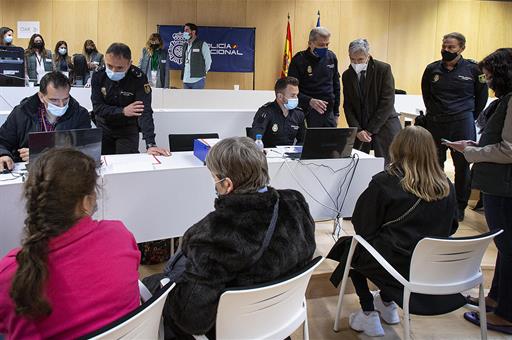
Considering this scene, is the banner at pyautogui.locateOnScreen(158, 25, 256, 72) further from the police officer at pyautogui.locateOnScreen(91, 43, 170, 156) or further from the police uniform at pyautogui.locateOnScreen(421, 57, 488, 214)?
the police officer at pyautogui.locateOnScreen(91, 43, 170, 156)

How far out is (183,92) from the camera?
5.90m

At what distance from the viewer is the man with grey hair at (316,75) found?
458 cm

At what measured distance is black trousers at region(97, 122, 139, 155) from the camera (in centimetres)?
360

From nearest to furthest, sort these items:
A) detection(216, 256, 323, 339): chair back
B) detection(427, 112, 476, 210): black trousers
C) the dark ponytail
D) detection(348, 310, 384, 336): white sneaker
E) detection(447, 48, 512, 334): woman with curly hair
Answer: the dark ponytail, detection(216, 256, 323, 339): chair back, detection(447, 48, 512, 334): woman with curly hair, detection(348, 310, 384, 336): white sneaker, detection(427, 112, 476, 210): black trousers

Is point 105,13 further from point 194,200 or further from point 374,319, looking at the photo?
point 374,319

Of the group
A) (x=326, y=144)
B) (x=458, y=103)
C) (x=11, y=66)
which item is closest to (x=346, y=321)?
(x=326, y=144)

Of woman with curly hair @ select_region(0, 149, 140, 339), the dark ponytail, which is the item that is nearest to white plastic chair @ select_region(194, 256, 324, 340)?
woman with curly hair @ select_region(0, 149, 140, 339)

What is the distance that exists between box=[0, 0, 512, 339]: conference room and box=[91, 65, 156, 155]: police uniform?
0.04 feet

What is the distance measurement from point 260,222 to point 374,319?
131 cm

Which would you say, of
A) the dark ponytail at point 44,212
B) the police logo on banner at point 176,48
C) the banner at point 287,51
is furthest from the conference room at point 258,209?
the banner at point 287,51

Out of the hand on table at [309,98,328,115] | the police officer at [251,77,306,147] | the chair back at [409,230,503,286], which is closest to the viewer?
the chair back at [409,230,503,286]

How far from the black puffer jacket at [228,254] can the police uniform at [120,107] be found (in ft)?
6.59

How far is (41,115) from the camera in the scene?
2.91 meters

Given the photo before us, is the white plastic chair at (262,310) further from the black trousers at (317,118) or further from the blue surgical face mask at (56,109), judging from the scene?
the black trousers at (317,118)
